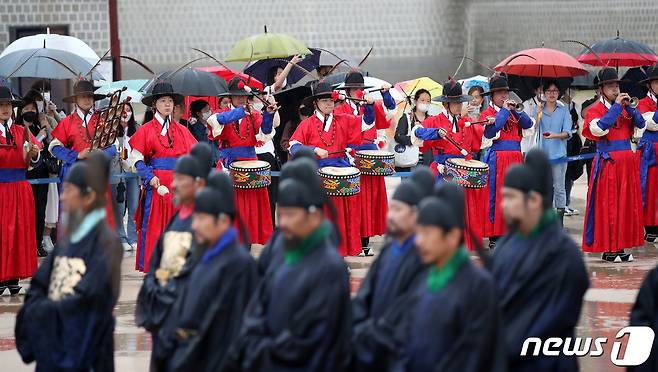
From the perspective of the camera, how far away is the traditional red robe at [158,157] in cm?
1091

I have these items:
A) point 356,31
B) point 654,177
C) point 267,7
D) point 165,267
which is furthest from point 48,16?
point 165,267

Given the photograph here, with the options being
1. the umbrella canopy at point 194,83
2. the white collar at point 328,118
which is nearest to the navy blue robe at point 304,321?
the white collar at point 328,118

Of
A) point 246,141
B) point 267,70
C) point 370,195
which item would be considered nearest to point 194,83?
point 246,141

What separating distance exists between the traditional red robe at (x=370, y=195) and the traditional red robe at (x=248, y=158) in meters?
0.88

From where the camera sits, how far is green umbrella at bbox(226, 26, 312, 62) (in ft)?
43.6

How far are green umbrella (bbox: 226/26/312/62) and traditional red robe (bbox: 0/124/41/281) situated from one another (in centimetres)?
310

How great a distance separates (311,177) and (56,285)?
1491 millimetres

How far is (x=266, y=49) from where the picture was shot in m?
13.4

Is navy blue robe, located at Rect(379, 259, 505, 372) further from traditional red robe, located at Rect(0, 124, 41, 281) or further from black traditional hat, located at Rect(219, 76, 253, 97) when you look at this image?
black traditional hat, located at Rect(219, 76, 253, 97)

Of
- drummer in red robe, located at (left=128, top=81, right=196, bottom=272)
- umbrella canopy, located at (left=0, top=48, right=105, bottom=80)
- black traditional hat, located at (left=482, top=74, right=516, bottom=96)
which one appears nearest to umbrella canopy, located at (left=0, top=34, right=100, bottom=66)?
umbrella canopy, located at (left=0, top=48, right=105, bottom=80)

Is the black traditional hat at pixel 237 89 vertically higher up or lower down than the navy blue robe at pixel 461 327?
higher up

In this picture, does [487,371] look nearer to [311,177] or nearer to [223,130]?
[311,177]

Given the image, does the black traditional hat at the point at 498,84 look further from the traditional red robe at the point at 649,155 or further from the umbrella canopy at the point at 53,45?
the umbrella canopy at the point at 53,45

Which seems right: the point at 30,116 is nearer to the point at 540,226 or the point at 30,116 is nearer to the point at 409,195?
the point at 409,195
